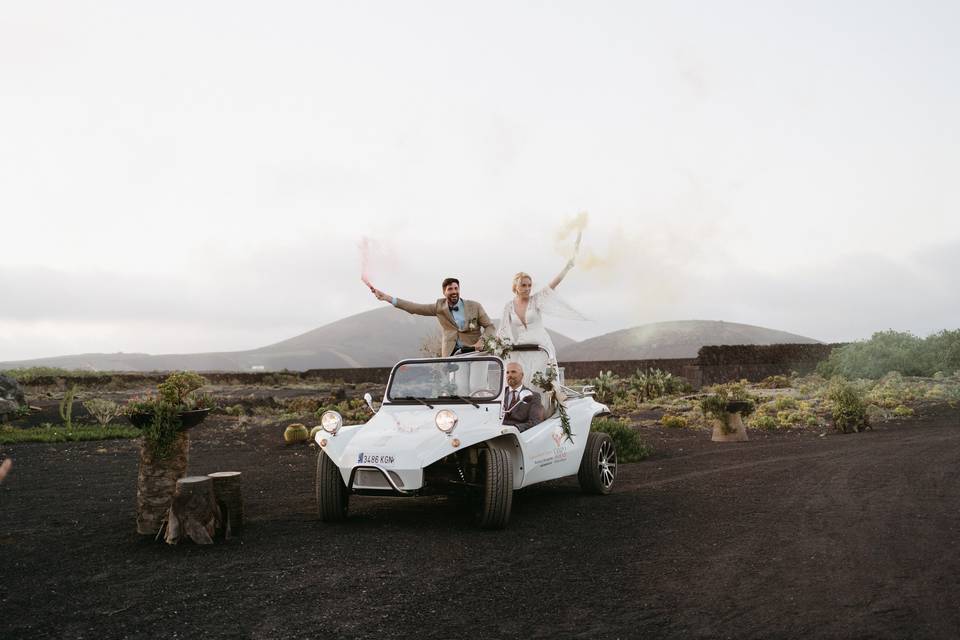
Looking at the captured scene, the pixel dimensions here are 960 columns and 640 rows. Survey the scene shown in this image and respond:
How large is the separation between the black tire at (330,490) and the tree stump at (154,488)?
4.35ft

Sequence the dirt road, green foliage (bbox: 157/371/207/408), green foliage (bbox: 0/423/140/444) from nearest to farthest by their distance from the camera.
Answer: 1. the dirt road
2. green foliage (bbox: 157/371/207/408)
3. green foliage (bbox: 0/423/140/444)

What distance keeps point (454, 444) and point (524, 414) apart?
Answer: 138 centimetres

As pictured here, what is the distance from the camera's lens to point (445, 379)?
8.15m

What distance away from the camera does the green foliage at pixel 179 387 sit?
7184 mm

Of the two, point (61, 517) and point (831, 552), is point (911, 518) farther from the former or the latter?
point (61, 517)

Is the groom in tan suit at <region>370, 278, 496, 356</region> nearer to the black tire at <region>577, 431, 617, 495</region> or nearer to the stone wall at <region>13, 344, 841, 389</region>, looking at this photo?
the black tire at <region>577, 431, 617, 495</region>

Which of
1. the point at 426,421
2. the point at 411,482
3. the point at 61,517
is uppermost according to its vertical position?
the point at 426,421

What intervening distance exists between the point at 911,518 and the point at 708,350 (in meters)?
22.5

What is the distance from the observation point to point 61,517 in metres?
8.26

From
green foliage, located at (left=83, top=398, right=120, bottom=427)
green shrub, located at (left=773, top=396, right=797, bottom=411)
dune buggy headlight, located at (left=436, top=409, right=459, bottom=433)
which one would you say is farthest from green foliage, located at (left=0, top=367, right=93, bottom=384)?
dune buggy headlight, located at (left=436, top=409, right=459, bottom=433)

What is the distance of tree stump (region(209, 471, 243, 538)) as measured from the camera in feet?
Result: 23.1

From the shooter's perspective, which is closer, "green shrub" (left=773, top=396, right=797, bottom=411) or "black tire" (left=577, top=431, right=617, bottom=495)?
"black tire" (left=577, top=431, right=617, bottom=495)

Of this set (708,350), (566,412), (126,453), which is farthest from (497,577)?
(708,350)

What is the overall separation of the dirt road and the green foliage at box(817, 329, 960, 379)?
19.7m
